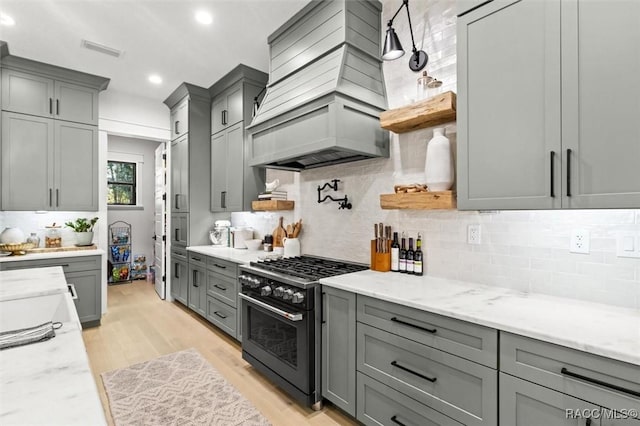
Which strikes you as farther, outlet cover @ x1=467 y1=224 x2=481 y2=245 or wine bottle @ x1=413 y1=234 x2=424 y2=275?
wine bottle @ x1=413 y1=234 x2=424 y2=275

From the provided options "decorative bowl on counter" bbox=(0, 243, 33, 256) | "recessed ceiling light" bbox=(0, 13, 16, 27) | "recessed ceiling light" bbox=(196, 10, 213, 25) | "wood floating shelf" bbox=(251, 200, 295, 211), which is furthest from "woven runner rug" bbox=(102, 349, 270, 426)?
"recessed ceiling light" bbox=(0, 13, 16, 27)

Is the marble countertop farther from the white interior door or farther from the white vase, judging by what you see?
the white interior door

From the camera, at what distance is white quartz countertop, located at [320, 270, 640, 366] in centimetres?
117

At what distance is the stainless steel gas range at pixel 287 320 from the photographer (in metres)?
2.19

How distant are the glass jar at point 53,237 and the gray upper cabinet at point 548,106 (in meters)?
4.60

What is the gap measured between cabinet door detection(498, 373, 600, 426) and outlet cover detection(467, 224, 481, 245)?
2.99ft

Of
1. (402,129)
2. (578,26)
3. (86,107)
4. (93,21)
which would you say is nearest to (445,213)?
(402,129)

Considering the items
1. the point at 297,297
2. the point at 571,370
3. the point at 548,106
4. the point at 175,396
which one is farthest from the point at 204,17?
the point at 571,370

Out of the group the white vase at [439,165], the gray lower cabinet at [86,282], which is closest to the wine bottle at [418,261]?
the white vase at [439,165]

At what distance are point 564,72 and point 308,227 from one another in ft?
7.83

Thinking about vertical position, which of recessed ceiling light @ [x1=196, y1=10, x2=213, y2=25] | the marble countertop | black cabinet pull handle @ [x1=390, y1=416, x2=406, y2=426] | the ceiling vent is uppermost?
recessed ceiling light @ [x1=196, y1=10, x2=213, y2=25]

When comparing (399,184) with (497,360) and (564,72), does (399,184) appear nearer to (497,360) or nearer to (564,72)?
(564,72)

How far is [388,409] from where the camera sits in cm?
183

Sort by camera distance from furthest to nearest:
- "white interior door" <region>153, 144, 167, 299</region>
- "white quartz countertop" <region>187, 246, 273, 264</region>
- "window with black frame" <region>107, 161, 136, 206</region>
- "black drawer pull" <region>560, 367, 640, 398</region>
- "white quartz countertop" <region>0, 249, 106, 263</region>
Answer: "window with black frame" <region>107, 161, 136, 206</region> → "white interior door" <region>153, 144, 167, 299</region> → "white quartz countertop" <region>0, 249, 106, 263</region> → "white quartz countertop" <region>187, 246, 273, 264</region> → "black drawer pull" <region>560, 367, 640, 398</region>
